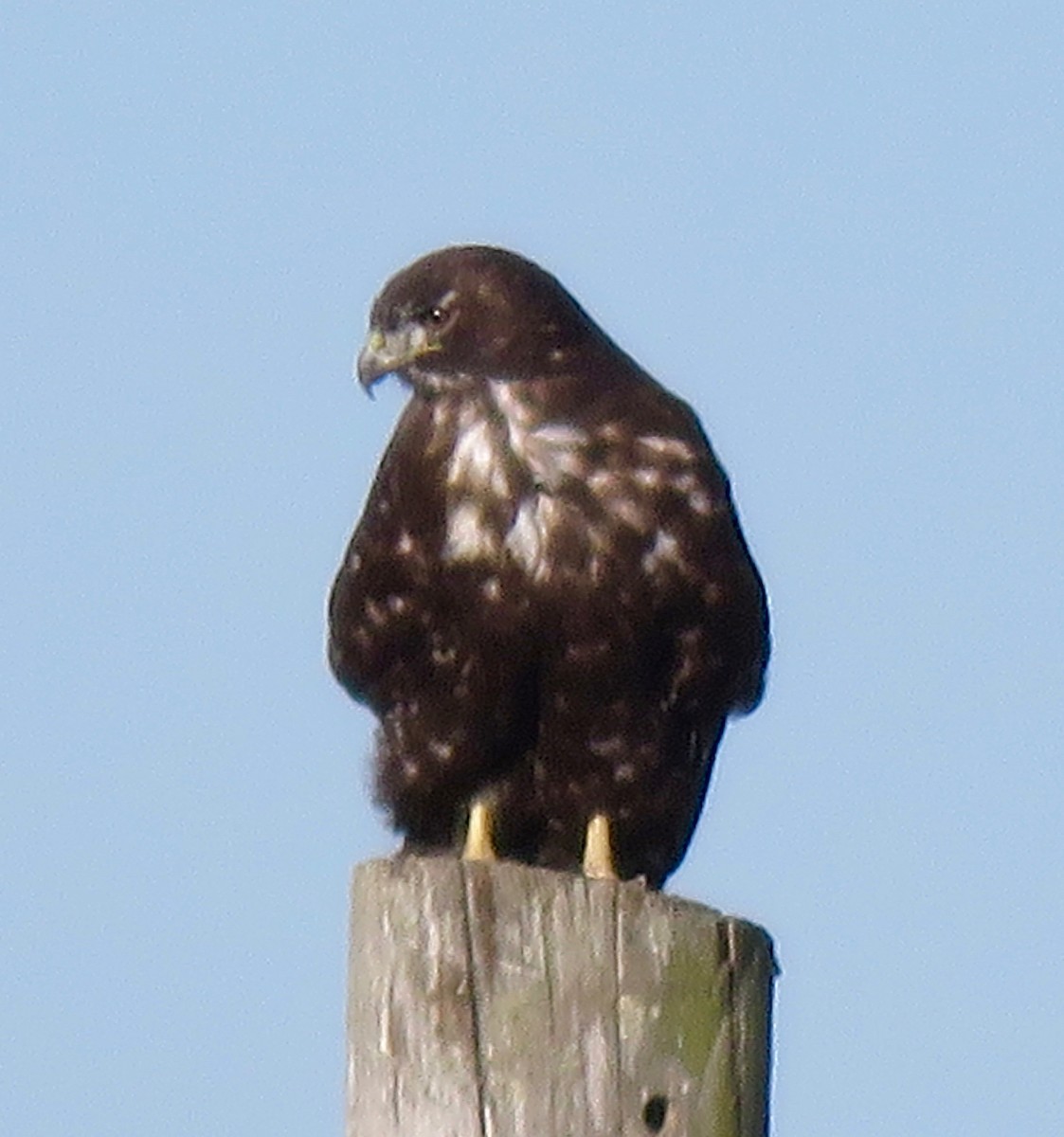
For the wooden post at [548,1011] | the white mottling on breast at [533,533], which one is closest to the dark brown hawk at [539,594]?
the white mottling on breast at [533,533]

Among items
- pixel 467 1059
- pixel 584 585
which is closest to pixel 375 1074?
pixel 467 1059

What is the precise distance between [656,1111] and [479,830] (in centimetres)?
284

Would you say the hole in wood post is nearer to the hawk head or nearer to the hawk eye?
the hawk head

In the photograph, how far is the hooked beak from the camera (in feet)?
24.3

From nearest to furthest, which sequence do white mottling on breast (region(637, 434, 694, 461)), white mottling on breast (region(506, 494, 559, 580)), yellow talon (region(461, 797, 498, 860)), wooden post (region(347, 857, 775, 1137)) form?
wooden post (region(347, 857, 775, 1137)), white mottling on breast (region(506, 494, 559, 580)), white mottling on breast (region(637, 434, 694, 461)), yellow talon (region(461, 797, 498, 860))

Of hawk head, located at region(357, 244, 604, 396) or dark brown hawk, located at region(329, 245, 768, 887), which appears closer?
dark brown hawk, located at region(329, 245, 768, 887)

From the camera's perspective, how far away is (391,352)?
24.4ft

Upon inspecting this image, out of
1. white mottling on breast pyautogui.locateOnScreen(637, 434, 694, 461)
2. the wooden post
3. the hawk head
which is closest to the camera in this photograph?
the wooden post

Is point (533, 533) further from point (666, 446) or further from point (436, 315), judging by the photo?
point (436, 315)

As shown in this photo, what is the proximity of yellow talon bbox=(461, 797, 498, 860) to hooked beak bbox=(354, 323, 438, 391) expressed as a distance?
110 centimetres

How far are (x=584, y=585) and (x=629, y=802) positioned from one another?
63 centimetres

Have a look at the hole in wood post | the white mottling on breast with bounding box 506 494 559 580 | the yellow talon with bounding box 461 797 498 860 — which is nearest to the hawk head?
the white mottling on breast with bounding box 506 494 559 580

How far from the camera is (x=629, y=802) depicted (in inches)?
282

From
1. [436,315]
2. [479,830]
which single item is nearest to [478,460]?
[436,315]
